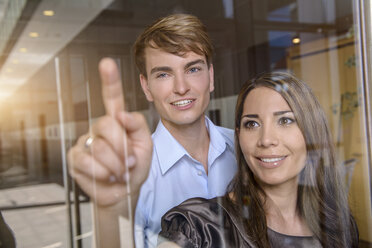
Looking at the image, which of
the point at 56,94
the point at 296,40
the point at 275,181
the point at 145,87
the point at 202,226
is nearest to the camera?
the point at 56,94

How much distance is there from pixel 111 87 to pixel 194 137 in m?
0.28

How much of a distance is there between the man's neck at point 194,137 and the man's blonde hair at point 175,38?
165mm

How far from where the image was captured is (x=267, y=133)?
1011 millimetres

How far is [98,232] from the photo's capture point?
79 centimetres

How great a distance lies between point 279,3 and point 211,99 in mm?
977

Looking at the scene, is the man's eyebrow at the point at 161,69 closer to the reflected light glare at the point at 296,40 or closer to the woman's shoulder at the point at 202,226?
the woman's shoulder at the point at 202,226

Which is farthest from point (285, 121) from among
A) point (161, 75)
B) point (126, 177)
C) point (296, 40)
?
point (296, 40)

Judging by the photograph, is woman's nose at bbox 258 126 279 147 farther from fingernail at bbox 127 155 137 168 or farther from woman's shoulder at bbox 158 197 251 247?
fingernail at bbox 127 155 137 168

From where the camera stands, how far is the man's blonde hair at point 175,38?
858 mm

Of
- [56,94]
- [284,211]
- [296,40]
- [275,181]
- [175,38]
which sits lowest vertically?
[284,211]

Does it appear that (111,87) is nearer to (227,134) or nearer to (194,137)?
(194,137)

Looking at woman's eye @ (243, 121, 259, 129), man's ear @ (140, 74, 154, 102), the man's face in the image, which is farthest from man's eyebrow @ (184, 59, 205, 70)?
woman's eye @ (243, 121, 259, 129)

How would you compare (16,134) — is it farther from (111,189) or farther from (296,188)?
→ (296,188)

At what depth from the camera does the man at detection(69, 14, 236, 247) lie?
0.85 meters
